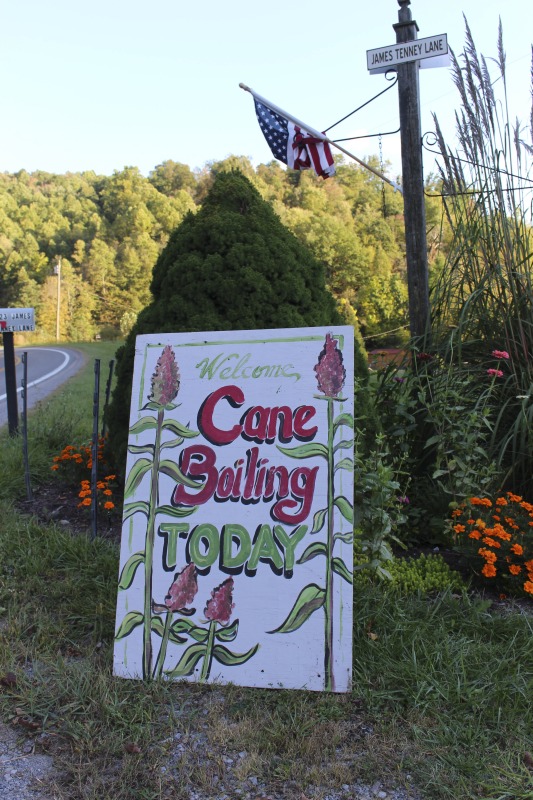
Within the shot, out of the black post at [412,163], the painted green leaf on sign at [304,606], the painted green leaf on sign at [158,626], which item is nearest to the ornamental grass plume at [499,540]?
the painted green leaf on sign at [304,606]

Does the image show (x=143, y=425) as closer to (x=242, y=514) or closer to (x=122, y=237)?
Result: (x=242, y=514)

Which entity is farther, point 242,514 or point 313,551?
point 242,514

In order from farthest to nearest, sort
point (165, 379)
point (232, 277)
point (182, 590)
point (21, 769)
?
point (232, 277) < point (165, 379) < point (182, 590) < point (21, 769)

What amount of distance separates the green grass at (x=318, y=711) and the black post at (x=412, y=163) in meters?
2.17

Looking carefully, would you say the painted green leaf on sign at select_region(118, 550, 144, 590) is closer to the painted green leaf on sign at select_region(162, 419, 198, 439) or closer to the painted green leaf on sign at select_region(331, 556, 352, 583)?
the painted green leaf on sign at select_region(162, 419, 198, 439)

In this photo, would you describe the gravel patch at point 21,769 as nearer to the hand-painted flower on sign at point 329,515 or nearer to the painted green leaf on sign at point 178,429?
the hand-painted flower on sign at point 329,515

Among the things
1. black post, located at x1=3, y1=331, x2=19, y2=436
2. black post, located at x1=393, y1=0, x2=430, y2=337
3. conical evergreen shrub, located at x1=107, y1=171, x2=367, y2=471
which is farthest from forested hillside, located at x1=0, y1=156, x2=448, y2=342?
conical evergreen shrub, located at x1=107, y1=171, x2=367, y2=471

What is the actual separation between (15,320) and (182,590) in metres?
4.73

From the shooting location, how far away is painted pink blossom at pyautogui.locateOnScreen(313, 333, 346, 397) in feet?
8.64

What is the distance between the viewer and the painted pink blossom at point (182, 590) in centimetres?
258

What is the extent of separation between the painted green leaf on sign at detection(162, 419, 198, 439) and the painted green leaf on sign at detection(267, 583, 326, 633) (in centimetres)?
78

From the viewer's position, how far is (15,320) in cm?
650

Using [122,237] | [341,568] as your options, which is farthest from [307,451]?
[122,237]

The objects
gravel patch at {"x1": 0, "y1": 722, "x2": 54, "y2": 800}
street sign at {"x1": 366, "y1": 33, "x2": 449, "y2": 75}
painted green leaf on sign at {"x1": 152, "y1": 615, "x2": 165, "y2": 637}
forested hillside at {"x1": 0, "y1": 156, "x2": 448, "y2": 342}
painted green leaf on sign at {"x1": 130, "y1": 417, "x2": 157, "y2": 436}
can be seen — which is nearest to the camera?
gravel patch at {"x1": 0, "y1": 722, "x2": 54, "y2": 800}
